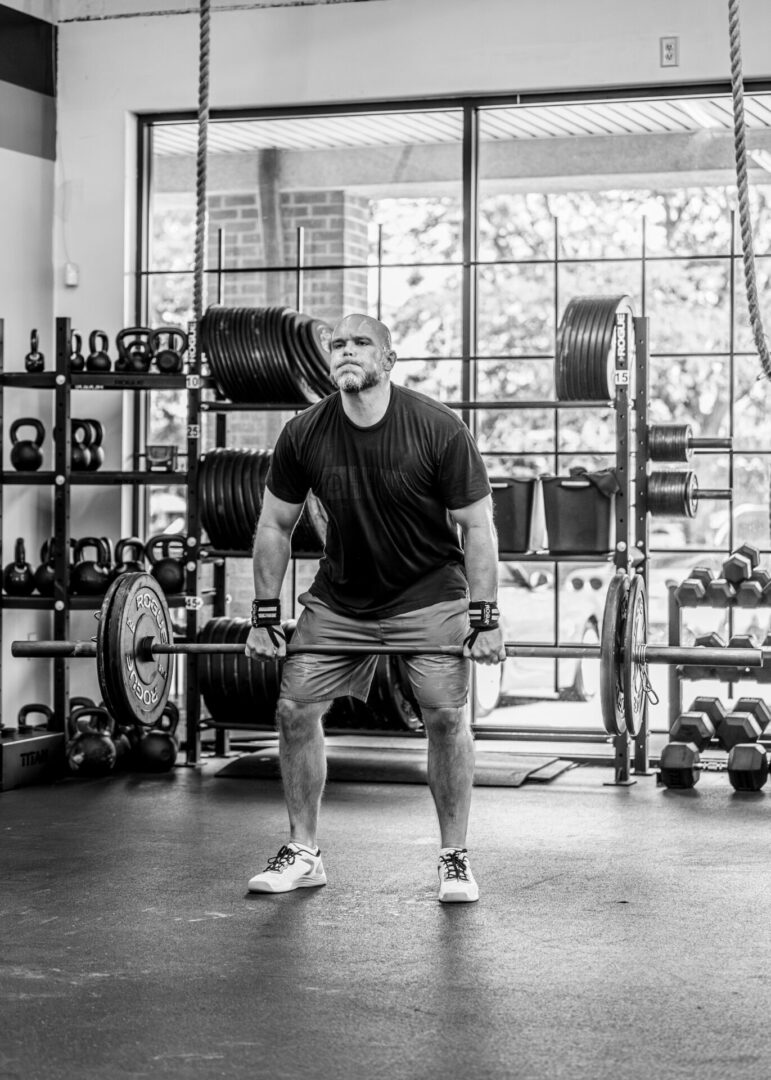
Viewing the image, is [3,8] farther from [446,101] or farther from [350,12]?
[446,101]

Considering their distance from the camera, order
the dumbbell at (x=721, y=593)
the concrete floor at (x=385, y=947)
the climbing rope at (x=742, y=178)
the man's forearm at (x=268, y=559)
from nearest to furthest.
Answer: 1. the concrete floor at (x=385, y=947)
2. the climbing rope at (x=742, y=178)
3. the man's forearm at (x=268, y=559)
4. the dumbbell at (x=721, y=593)

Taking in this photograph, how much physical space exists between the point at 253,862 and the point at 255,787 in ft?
4.17

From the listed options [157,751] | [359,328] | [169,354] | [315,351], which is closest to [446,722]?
[359,328]

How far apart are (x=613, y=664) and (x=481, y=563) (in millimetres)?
428

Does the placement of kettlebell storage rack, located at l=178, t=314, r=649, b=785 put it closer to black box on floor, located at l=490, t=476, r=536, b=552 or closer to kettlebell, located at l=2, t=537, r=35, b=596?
black box on floor, located at l=490, t=476, r=536, b=552

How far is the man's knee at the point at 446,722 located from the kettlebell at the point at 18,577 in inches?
98.4

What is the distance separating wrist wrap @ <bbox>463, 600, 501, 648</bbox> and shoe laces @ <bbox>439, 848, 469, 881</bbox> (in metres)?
0.52

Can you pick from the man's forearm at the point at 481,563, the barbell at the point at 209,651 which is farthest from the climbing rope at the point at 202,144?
the man's forearm at the point at 481,563

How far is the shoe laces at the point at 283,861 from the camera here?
348cm

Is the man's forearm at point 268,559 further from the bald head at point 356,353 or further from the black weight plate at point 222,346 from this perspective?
the black weight plate at point 222,346

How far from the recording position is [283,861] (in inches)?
137

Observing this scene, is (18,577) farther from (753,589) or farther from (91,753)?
(753,589)

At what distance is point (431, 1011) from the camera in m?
2.54

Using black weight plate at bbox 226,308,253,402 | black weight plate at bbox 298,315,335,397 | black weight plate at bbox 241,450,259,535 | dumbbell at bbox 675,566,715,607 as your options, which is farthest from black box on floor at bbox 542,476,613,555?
black weight plate at bbox 226,308,253,402
